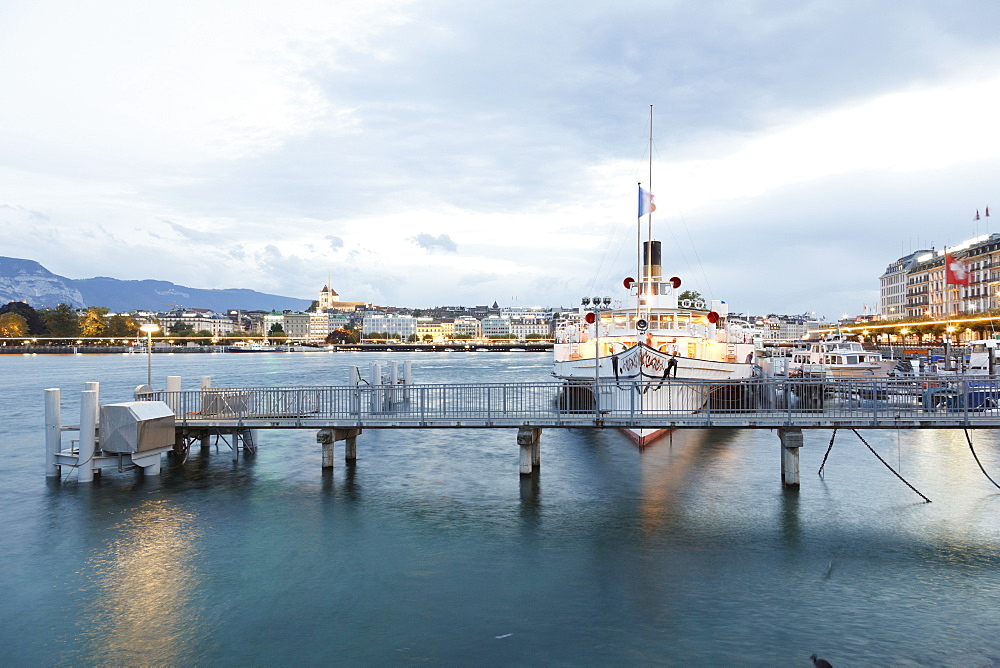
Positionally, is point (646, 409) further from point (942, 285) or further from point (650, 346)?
point (942, 285)

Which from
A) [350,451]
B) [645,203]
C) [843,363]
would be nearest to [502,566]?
[350,451]

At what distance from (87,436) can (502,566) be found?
15.0 m

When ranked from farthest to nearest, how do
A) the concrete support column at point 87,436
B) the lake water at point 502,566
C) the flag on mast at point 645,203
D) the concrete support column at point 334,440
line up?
the flag on mast at point 645,203 < the concrete support column at point 334,440 < the concrete support column at point 87,436 < the lake water at point 502,566

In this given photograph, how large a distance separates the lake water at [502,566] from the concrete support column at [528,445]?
0.53 m

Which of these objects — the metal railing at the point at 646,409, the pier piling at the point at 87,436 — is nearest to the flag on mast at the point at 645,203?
the metal railing at the point at 646,409

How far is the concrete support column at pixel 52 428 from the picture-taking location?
22.0 m

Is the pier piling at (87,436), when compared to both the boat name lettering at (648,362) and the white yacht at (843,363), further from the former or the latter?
the white yacht at (843,363)

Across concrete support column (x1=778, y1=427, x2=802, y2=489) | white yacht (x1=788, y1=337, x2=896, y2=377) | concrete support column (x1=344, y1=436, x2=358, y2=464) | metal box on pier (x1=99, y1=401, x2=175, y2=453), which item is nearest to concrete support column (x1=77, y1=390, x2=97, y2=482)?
metal box on pier (x1=99, y1=401, x2=175, y2=453)

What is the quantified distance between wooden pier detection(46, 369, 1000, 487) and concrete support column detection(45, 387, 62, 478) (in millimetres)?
34

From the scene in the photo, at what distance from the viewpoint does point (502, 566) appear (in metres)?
15.5

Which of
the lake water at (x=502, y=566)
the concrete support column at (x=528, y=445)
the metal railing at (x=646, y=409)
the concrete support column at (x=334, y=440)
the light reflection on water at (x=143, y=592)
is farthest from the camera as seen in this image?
the concrete support column at (x=334, y=440)

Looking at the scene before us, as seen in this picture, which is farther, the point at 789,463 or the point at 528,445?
the point at 528,445

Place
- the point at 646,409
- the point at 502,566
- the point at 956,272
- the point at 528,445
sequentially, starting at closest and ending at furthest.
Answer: the point at 502,566, the point at 646,409, the point at 528,445, the point at 956,272

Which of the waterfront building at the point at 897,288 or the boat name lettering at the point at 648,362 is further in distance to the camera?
the waterfront building at the point at 897,288
